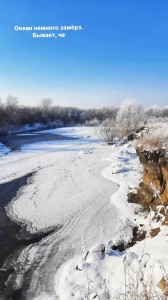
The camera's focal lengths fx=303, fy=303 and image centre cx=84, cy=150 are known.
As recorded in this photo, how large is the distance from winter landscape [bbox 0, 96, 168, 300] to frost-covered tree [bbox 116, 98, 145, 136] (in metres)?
12.6

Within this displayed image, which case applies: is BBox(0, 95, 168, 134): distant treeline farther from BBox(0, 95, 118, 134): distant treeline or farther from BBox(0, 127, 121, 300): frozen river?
BBox(0, 127, 121, 300): frozen river

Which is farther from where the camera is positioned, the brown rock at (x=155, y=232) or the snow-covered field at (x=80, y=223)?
the brown rock at (x=155, y=232)

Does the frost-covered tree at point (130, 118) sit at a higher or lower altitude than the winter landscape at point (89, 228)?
higher

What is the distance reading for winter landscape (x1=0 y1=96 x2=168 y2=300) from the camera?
6.23 m

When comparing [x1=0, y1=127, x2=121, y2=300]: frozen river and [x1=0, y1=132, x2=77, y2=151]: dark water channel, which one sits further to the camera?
[x1=0, y1=132, x2=77, y2=151]: dark water channel

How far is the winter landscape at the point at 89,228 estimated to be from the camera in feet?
20.5

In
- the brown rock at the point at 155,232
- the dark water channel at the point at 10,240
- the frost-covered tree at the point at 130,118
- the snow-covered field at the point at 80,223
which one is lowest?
the dark water channel at the point at 10,240

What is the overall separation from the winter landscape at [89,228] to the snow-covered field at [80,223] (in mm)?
29

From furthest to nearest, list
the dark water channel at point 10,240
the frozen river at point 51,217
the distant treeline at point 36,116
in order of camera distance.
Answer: the distant treeline at point 36,116, the frozen river at point 51,217, the dark water channel at point 10,240

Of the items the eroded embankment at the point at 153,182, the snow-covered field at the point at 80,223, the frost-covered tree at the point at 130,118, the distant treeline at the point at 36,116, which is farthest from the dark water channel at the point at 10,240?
the distant treeline at the point at 36,116

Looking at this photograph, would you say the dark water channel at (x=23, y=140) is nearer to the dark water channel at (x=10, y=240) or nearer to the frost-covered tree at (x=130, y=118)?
the frost-covered tree at (x=130, y=118)

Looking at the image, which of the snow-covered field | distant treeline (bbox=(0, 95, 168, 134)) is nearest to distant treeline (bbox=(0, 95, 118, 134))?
distant treeline (bbox=(0, 95, 168, 134))

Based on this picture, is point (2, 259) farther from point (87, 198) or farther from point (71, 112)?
point (71, 112)

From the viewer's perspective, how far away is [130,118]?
125ft
